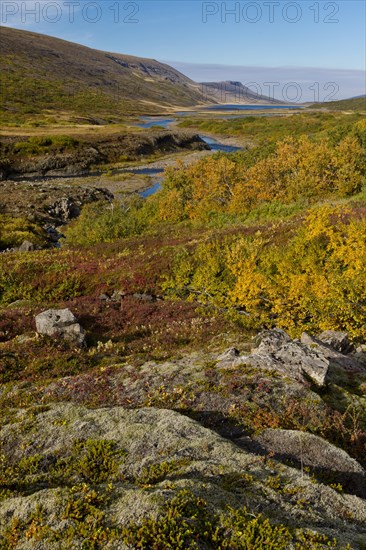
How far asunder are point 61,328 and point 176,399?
812cm

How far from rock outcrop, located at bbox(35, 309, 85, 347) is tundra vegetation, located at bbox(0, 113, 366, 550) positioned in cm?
50

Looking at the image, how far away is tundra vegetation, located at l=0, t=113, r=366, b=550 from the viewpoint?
5.09 meters

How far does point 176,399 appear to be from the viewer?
988cm

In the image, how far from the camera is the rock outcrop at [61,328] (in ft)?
52.3

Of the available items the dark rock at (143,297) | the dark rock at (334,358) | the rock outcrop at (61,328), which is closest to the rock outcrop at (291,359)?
the dark rock at (334,358)

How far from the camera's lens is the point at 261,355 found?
36.9ft

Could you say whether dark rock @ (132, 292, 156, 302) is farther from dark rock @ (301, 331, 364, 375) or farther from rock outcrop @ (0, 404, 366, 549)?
rock outcrop @ (0, 404, 366, 549)

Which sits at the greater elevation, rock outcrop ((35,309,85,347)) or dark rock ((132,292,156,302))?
rock outcrop ((35,309,85,347))

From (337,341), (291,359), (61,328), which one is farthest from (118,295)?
(291,359)

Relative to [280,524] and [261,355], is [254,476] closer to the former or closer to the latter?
[280,524]

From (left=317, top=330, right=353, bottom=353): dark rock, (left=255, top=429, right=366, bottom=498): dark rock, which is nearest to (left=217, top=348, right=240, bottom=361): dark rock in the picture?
(left=317, top=330, right=353, bottom=353): dark rock

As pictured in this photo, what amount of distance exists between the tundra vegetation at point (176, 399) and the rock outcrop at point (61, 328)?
1.65 feet

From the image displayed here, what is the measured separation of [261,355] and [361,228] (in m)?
9.37

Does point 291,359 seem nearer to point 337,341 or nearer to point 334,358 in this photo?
point 334,358
